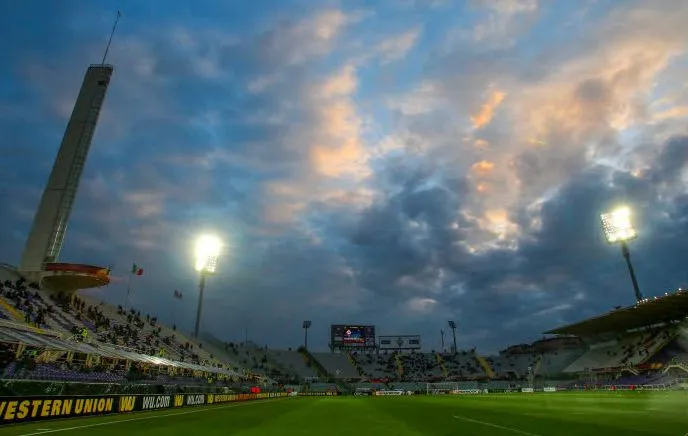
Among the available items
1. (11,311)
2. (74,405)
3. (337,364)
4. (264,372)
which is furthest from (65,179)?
(337,364)

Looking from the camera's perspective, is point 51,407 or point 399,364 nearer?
point 51,407

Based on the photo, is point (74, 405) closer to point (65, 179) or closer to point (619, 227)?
point (65, 179)

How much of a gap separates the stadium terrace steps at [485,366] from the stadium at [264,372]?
0.70 metres

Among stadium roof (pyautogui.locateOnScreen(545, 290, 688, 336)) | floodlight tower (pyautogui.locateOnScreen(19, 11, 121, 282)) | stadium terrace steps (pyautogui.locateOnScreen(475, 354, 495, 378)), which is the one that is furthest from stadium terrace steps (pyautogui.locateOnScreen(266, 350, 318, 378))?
floodlight tower (pyautogui.locateOnScreen(19, 11, 121, 282))

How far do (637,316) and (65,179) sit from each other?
294 feet

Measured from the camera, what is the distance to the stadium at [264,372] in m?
15.9

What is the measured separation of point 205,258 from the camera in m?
76.6

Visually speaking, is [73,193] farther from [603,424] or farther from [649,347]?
[649,347]

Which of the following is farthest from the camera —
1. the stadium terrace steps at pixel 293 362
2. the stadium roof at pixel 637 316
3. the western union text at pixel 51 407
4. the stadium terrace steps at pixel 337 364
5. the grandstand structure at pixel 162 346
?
the stadium terrace steps at pixel 337 364

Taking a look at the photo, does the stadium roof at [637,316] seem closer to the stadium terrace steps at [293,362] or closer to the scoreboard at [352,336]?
the scoreboard at [352,336]

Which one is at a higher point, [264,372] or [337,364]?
[337,364]

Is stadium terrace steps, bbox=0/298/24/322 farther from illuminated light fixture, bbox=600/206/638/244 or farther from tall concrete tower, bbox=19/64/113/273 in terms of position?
illuminated light fixture, bbox=600/206/638/244

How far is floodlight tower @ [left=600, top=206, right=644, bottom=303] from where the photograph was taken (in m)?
70.6

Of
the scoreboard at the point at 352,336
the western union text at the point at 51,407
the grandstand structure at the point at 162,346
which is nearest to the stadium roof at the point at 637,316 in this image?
the grandstand structure at the point at 162,346
